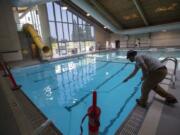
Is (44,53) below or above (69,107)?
above

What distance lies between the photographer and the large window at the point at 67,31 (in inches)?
432

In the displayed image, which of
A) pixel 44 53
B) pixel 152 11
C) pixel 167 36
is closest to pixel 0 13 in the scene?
pixel 44 53

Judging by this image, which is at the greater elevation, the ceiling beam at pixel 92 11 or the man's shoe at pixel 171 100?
the ceiling beam at pixel 92 11

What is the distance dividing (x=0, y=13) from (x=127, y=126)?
845 cm

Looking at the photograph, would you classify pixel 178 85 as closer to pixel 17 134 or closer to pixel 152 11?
pixel 17 134

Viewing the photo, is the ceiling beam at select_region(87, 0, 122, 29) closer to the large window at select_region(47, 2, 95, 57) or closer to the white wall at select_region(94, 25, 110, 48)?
the white wall at select_region(94, 25, 110, 48)

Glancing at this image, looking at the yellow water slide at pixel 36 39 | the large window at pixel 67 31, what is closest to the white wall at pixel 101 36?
the large window at pixel 67 31

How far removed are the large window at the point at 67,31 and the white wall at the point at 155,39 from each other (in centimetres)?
483

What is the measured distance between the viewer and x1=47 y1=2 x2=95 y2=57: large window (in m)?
11.0

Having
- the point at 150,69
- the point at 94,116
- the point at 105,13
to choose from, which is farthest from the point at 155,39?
the point at 94,116

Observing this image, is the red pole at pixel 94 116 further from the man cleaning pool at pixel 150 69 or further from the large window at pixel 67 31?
the large window at pixel 67 31

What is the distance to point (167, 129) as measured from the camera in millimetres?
1535

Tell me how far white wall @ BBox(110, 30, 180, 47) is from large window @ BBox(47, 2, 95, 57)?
4.83m

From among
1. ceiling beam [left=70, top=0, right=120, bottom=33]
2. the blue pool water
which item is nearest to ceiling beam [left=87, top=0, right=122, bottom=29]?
ceiling beam [left=70, top=0, right=120, bottom=33]
